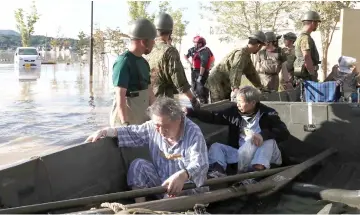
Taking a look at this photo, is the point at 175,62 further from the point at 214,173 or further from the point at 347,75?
the point at 347,75

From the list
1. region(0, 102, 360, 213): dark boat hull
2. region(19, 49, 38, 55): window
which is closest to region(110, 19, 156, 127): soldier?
region(0, 102, 360, 213): dark boat hull

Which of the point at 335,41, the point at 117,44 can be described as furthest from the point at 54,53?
the point at 335,41

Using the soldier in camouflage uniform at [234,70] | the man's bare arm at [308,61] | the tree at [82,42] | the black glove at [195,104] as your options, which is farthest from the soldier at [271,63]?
the tree at [82,42]

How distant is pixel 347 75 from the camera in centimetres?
709

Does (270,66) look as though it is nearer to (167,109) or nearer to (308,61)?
(308,61)

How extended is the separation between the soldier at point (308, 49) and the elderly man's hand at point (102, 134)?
4.39 metres

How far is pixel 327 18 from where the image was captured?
55.9ft

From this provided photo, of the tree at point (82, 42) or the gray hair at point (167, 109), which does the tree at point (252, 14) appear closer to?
the gray hair at point (167, 109)

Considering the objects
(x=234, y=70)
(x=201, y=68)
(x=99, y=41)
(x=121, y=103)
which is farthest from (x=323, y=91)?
(x=99, y=41)

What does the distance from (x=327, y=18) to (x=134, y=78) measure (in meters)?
13.8

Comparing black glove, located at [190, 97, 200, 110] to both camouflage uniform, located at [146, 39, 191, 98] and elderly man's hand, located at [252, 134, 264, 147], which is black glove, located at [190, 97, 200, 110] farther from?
elderly man's hand, located at [252, 134, 264, 147]

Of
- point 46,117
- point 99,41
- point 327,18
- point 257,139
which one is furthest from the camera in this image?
point 99,41

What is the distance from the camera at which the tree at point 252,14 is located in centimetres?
1862

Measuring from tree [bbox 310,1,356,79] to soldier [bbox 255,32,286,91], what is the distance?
29.4ft
